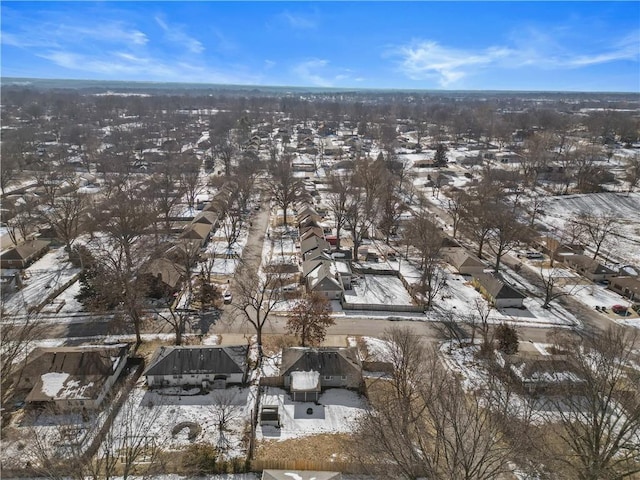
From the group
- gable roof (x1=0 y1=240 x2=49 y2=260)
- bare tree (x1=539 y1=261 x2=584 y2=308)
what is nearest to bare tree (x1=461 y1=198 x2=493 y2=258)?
bare tree (x1=539 y1=261 x2=584 y2=308)

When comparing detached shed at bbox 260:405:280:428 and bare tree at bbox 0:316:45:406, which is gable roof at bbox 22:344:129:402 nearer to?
bare tree at bbox 0:316:45:406

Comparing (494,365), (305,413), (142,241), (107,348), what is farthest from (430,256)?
(142,241)

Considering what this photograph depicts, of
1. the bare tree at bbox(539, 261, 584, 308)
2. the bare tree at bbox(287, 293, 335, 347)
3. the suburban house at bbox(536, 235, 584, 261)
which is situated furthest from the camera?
the suburban house at bbox(536, 235, 584, 261)

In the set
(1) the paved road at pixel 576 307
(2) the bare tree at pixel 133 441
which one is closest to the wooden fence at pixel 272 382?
(2) the bare tree at pixel 133 441

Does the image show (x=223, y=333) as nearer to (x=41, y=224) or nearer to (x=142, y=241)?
(x=142, y=241)

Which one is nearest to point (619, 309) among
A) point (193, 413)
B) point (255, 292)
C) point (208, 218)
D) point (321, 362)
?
point (321, 362)

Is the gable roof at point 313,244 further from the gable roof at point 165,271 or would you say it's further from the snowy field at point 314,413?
the snowy field at point 314,413
